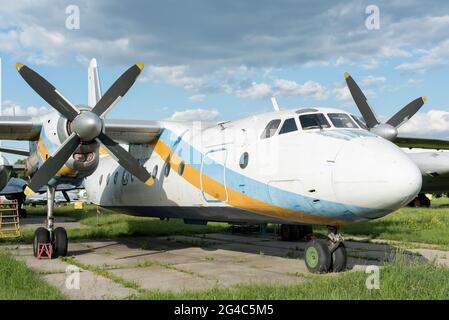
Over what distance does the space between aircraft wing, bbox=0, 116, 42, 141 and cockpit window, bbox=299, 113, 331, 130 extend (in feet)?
25.1

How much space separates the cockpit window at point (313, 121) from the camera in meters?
9.04

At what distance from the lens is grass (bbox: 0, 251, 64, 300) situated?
6879 millimetres

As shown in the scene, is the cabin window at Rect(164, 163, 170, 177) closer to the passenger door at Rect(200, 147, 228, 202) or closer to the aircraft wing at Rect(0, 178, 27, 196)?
the passenger door at Rect(200, 147, 228, 202)

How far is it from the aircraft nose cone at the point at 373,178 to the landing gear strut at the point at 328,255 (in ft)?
4.08

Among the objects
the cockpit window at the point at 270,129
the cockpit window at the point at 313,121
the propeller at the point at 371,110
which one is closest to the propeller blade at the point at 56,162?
the cockpit window at the point at 270,129

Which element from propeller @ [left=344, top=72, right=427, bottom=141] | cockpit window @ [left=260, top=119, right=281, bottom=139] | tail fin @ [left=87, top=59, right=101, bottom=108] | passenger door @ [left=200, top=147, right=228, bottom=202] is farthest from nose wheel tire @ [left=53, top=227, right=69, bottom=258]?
propeller @ [left=344, top=72, right=427, bottom=141]

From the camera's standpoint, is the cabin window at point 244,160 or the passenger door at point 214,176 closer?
the cabin window at point 244,160

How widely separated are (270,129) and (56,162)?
18.0 ft

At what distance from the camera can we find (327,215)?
8367 mm

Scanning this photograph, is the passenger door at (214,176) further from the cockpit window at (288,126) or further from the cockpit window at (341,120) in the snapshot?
the cockpit window at (341,120)

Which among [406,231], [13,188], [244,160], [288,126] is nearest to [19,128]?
[244,160]

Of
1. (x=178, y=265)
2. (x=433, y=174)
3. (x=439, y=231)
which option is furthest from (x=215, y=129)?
(x=433, y=174)

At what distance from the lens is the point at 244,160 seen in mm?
9930
